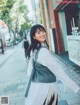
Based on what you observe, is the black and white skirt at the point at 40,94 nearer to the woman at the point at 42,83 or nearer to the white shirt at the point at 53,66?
the woman at the point at 42,83

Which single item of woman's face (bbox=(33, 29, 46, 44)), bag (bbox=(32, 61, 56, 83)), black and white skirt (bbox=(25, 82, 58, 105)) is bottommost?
black and white skirt (bbox=(25, 82, 58, 105))

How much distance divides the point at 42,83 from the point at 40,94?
0.13m

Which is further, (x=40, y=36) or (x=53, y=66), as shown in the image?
(x=40, y=36)

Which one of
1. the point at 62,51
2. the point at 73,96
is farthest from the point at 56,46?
the point at 73,96

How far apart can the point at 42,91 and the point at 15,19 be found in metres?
68.5

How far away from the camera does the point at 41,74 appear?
3.80m

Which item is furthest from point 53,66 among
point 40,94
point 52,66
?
point 40,94

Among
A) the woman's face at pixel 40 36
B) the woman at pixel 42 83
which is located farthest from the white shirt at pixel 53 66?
the woman's face at pixel 40 36

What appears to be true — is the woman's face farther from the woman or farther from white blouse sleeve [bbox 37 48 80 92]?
white blouse sleeve [bbox 37 48 80 92]

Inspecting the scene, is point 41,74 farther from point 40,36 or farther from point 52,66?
point 40,36

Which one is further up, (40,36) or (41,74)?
(40,36)

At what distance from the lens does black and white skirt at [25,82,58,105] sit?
378cm

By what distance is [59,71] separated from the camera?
3.77 metres

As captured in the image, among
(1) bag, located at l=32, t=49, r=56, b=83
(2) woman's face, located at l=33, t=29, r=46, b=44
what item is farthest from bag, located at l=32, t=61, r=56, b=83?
(2) woman's face, located at l=33, t=29, r=46, b=44
